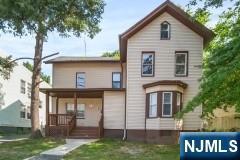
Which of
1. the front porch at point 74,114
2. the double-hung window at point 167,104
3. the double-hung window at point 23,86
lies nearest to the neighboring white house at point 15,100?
the double-hung window at point 23,86

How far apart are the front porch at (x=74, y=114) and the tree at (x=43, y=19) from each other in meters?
1.15

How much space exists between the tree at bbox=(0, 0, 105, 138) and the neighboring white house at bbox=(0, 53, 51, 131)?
849 cm

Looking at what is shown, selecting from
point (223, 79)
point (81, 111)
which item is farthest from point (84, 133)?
point (223, 79)

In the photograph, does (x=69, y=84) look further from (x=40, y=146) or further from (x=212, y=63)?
(x=212, y=63)

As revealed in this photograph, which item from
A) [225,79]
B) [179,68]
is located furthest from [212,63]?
[179,68]

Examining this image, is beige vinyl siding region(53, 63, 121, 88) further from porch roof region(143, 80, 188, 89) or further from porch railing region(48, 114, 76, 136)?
porch roof region(143, 80, 188, 89)

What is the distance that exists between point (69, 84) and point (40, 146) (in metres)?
11.0

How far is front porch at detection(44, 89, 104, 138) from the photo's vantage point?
24781 millimetres

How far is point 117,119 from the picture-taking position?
24.9 meters

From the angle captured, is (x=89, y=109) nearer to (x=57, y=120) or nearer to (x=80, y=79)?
(x=80, y=79)

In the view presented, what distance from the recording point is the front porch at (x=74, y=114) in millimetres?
24781

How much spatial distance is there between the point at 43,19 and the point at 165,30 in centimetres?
737

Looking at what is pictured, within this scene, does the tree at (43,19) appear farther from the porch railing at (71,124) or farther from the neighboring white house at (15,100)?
the neighboring white house at (15,100)

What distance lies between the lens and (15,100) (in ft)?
117
